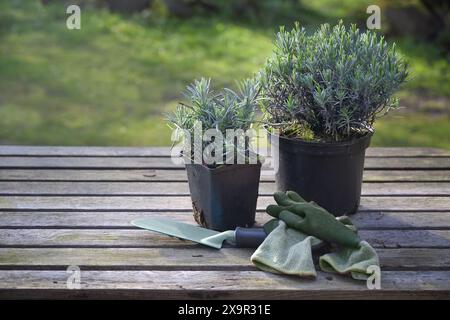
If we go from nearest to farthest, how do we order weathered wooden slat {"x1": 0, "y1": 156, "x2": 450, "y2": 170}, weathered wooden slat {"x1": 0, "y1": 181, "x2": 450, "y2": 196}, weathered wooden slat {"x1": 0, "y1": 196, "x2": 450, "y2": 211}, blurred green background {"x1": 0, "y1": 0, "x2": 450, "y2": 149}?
1. weathered wooden slat {"x1": 0, "y1": 196, "x2": 450, "y2": 211}
2. weathered wooden slat {"x1": 0, "y1": 181, "x2": 450, "y2": 196}
3. weathered wooden slat {"x1": 0, "y1": 156, "x2": 450, "y2": 170}
4. blurred green background {"x1": 0, "y1": 0, "x2": 450, "y2": 149}

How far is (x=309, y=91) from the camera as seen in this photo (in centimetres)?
234

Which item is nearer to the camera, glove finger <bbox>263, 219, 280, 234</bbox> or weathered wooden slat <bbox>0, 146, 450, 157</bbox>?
glove finger <bbox>263, 219, 280, 234</bbox>

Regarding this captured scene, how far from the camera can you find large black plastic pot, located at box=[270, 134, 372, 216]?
239 cm

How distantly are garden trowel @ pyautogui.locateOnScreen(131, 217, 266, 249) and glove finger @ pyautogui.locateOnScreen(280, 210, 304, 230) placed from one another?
0.08 m

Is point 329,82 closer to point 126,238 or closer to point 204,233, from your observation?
point 204,233

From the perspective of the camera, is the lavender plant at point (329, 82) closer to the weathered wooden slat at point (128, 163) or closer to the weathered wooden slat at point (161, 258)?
the weathered wooden slat at point (161, 258)

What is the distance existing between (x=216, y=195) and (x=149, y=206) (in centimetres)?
39

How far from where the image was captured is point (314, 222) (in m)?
2.18

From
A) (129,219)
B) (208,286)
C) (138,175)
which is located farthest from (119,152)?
(208,286)

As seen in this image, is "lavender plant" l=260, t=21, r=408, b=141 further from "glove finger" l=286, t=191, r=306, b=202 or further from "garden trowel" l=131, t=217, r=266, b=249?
"garden trowel" l=131, t=217, r=266, b=249

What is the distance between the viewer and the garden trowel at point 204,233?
88.1 inches

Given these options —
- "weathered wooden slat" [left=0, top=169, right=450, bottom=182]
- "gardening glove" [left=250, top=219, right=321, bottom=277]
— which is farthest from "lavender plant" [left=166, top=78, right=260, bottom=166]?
"weathered wooden slat" [left=0, top=169, right=450, bottom=182]

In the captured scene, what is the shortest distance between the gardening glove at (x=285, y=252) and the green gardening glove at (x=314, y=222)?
24 mm

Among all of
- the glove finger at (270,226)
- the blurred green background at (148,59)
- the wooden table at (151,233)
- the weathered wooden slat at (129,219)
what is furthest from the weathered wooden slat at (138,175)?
the blurred green background at (148,59)
